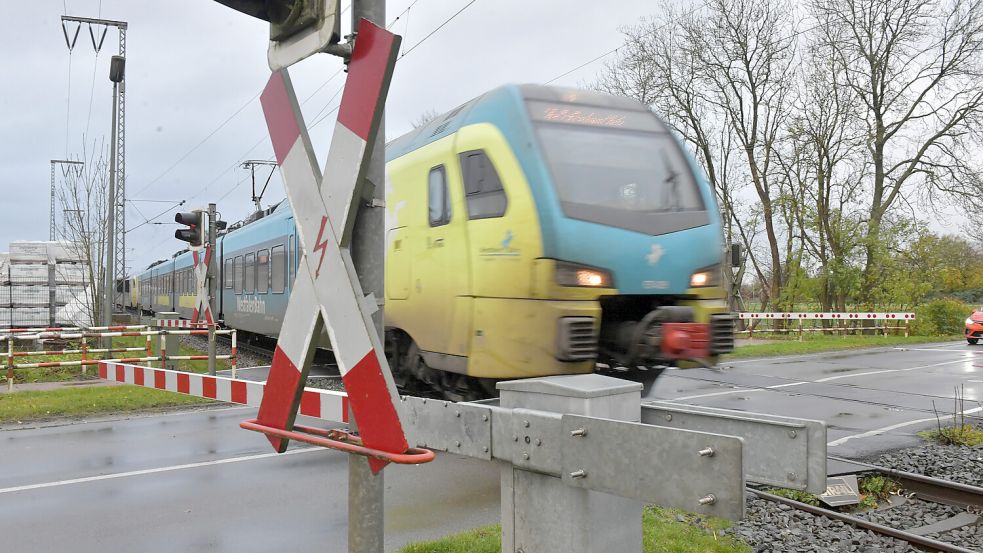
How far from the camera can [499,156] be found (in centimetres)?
728

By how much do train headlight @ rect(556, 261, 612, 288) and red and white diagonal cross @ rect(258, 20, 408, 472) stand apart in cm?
424

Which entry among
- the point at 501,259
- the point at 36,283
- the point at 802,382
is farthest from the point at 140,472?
the point at 36,283

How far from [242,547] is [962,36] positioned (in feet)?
113

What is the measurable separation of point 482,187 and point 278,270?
31.0 ft

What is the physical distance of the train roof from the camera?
24.5ft

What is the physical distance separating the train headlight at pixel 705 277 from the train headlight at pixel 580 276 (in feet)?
3.41

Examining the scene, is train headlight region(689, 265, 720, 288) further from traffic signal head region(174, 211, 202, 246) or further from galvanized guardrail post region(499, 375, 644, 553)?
traffic signal head region(174, 211, 202, 246)

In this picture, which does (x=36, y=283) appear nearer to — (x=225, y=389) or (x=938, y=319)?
(x=225, y=389)

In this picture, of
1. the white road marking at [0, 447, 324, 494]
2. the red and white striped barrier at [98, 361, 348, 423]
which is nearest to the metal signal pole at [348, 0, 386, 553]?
the red and white striped barrier at [98, 361, 348, 423]

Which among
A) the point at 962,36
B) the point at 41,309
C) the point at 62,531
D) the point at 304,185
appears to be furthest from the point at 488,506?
the point at 962,36

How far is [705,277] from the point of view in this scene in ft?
24.8

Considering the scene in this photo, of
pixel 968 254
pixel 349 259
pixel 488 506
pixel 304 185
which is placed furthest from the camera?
pixel 968 254

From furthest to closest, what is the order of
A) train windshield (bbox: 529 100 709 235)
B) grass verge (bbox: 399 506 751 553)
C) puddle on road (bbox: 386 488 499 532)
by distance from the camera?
train windshield (bbox: 529 100 709 235)
puddle on road (bbox: 386 488 499 532)
grass verge (bbox: 399 506 751 553)

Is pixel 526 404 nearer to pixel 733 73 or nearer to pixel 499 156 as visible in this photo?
pixel 499 156
